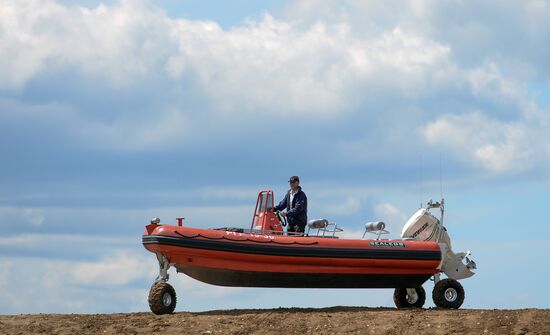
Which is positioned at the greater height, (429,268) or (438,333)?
(429,268)

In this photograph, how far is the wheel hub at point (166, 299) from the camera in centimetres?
2136

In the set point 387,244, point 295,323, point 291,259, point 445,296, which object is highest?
point 387,244

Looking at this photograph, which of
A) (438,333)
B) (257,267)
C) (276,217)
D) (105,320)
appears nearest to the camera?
(438,333)

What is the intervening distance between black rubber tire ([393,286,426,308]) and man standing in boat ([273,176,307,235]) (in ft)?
11.9

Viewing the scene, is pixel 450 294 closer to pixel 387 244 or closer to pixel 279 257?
pixel 387 244

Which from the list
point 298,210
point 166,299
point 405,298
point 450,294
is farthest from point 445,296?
point 166,299

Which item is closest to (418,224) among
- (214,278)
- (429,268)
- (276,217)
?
(429,268)

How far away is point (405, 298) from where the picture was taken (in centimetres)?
2558

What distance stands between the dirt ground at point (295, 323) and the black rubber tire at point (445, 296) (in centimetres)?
264

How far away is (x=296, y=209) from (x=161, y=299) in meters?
4.19

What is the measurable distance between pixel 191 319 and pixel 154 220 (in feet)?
8.93

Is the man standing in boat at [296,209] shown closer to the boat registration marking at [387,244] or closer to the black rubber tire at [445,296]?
the boat registration marking at [387,244]

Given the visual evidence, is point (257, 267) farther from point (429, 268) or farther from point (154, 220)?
point (429, 268)

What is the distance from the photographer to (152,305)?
21.3 m
